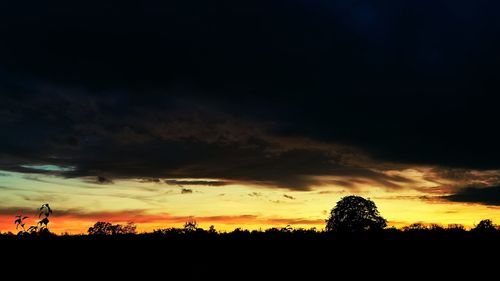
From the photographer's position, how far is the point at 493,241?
18.2 m

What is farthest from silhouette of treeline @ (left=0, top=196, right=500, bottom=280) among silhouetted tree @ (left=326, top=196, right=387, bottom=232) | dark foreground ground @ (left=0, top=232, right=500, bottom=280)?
silhouetted tree @ (left=326, top=196, right=387, bottom=232)

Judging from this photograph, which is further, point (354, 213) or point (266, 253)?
point (354, 213)

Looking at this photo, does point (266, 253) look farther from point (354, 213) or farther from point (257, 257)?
point (354, 213)

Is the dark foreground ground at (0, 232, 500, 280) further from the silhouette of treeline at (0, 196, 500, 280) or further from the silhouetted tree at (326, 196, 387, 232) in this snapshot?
the silhouetted tree at (326, 196, 387, 232)

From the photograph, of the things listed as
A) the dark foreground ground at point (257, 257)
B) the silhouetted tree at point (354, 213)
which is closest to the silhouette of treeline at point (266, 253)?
the dark foreground ground at point (257, 257)

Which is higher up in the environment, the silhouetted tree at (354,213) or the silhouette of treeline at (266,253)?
the silhouetted tree at (354,213)

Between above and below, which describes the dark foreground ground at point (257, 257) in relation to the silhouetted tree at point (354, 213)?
below

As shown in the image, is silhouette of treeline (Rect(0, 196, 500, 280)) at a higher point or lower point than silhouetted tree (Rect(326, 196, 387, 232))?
lower

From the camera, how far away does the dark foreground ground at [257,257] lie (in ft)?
49.1

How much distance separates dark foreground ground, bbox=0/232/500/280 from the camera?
15.0 metres

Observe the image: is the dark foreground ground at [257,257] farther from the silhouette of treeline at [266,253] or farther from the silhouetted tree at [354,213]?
the silhouetted tree at [354,213]

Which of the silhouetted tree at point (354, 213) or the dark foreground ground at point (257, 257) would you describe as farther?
the silhouetted tree at point (354, 213)

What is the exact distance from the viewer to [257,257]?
16547 mm

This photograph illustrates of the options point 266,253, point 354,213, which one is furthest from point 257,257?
point 354,213
